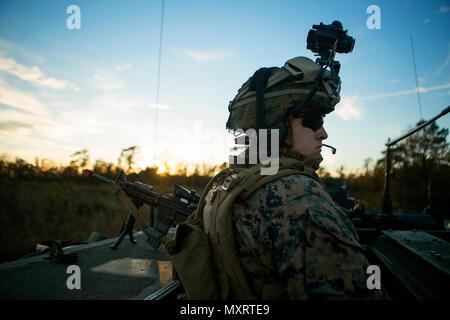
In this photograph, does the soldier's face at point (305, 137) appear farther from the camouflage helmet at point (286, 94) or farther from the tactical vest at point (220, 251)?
the tactical vest at point (220, 251)

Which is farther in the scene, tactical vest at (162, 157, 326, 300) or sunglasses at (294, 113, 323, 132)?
sunglasses at (294, 113, 323, 132)

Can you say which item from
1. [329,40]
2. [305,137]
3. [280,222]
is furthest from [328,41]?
[280,222]

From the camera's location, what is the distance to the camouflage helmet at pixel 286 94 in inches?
62.9

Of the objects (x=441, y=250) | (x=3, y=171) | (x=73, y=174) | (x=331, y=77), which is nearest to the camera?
(x=331, y=77)

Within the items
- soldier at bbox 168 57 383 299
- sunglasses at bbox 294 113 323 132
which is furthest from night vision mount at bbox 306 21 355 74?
sunglasses at bbox 294 113 323 132

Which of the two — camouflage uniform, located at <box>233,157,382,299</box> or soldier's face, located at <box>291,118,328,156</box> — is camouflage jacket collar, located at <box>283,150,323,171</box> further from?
camouflage uniform, located at <box>233,157,382,299</box>

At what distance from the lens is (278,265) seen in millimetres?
1087

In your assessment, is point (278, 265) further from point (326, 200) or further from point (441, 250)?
point (441, 250)

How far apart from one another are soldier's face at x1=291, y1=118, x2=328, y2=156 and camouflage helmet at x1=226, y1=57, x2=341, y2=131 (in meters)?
0.09

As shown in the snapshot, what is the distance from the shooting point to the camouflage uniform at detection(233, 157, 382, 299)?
38.4 inches

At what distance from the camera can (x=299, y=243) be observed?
40.8 inches

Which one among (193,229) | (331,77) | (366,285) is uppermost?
(331,77)
